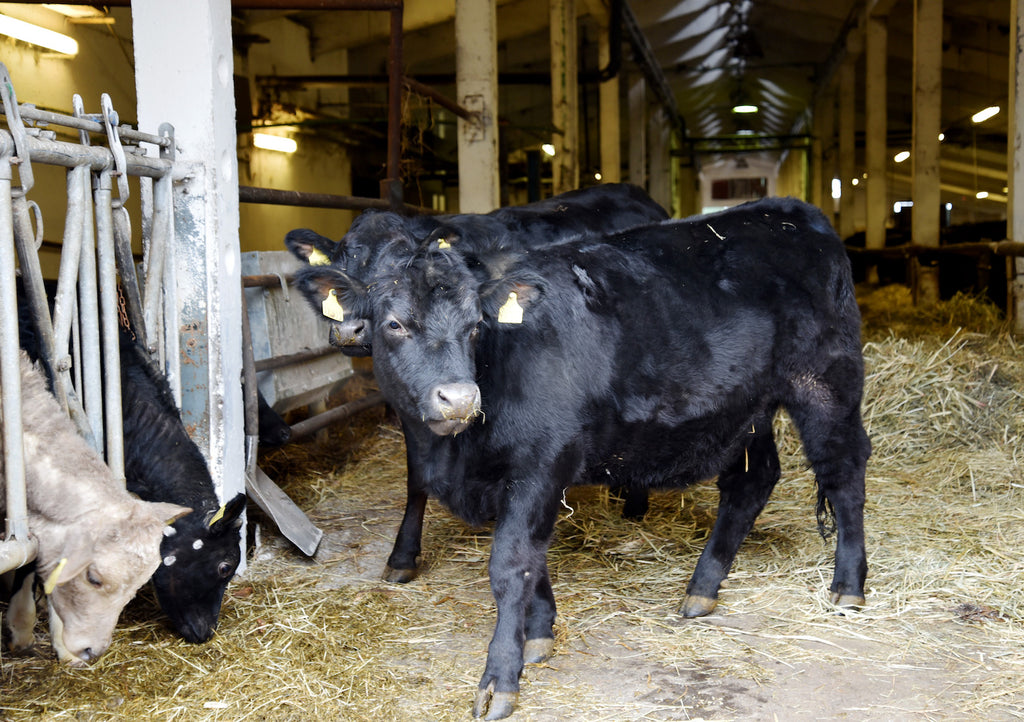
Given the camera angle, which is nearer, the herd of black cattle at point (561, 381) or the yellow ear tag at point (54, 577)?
the yellow ear tag at point (54, 577)

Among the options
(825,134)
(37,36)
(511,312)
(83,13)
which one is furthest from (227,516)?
(825,134)

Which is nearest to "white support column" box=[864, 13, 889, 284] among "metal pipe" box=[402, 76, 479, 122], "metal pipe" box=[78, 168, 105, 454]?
"metal pipe" box=[402, 76, 479, 122]

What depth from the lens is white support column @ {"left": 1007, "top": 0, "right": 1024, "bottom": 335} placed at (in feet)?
25.6

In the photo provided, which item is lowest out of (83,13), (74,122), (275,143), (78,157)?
(78,157)

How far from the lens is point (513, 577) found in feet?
9.94

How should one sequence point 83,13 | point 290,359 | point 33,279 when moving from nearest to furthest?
point 33,279, point 290,359, point 83,13

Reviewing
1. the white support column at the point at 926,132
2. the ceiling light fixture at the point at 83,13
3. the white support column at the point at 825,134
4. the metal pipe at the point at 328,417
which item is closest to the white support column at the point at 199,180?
the metal pipe at the point at 328,417

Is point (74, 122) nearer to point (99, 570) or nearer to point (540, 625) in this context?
point (99, 570)

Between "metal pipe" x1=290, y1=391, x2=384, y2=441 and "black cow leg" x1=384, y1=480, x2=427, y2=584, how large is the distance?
3.41ft

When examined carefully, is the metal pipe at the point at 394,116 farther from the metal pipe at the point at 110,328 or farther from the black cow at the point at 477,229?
the metal pipe at the point at 110,328

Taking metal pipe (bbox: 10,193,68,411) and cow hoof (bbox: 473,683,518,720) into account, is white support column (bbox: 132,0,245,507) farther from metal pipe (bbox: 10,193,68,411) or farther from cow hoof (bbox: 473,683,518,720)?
cow hoof (bbox: 473,683,518,720)

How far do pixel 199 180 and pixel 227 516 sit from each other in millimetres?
1380

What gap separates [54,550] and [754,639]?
2413mm

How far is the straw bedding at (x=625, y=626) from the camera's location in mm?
2975
